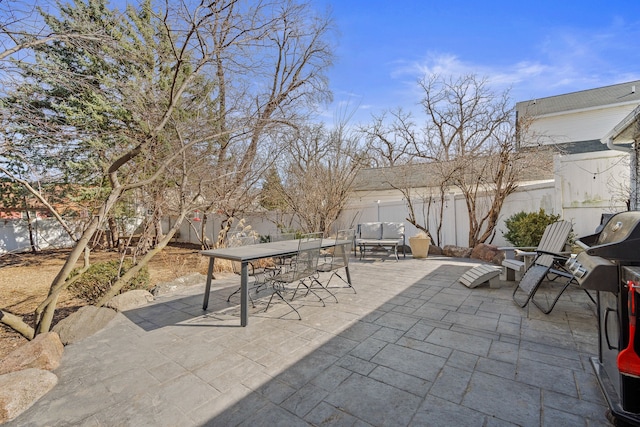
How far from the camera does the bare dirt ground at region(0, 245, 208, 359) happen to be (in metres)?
3.87

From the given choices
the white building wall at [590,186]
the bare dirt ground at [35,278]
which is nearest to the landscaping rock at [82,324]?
the bare dirt ground at [35,278]

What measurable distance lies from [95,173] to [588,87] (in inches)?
709

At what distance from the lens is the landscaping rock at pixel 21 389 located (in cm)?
181

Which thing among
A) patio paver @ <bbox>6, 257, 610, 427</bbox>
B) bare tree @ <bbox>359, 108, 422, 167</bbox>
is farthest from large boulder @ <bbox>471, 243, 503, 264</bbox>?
bare tree @ <bbox>359, 108, 422, 167</bbox>

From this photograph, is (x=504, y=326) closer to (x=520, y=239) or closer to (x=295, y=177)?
(x=520, y=239)

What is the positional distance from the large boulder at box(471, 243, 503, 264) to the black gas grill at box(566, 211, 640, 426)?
5.09 m

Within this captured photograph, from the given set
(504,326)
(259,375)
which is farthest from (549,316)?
(259,375)

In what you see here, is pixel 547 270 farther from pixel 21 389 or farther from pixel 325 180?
pixel 325 180

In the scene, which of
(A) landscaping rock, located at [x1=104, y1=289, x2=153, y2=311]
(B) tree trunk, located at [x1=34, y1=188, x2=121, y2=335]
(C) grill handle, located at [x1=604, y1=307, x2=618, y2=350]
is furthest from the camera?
(A) landscaping rock, located at [x1=104, y1=289, x2=153, y2=311]

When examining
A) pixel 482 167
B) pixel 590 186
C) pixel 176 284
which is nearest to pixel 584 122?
pixel 590 186

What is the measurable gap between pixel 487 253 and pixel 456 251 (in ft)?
2.79

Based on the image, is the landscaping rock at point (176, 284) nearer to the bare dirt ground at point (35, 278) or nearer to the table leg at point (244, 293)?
Answer: the bare dirt ground at point (35, 278)

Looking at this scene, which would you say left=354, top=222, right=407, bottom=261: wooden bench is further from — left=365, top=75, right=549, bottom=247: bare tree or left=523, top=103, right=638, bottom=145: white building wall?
left=523, top=103, right=638, bottom=145: white building wall

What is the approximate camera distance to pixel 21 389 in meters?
1.93
